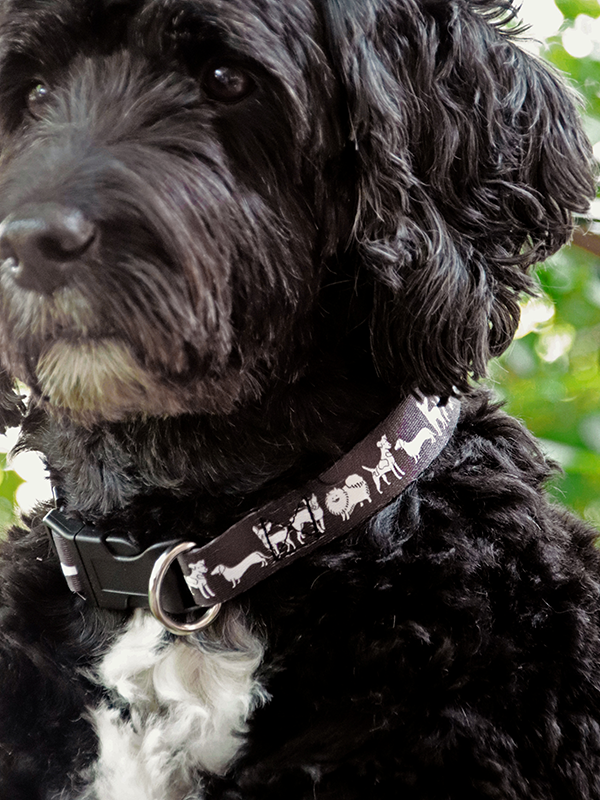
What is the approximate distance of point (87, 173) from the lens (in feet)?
3.47

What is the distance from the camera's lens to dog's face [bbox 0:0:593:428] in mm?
1065

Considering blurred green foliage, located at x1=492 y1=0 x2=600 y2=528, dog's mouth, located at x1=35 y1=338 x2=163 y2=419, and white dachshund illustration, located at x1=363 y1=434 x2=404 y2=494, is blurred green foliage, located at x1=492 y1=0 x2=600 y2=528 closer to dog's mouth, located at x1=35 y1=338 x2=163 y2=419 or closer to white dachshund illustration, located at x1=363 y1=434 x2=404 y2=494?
white dachshund illustration, located at x1=363 y1=434 x2=404 y2=494

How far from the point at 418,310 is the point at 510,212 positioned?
0.21m

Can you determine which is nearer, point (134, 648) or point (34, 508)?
point (134, 648)

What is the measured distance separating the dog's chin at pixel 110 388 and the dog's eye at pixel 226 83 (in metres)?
0.34

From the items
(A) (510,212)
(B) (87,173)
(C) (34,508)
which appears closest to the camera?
(B) (87,173)

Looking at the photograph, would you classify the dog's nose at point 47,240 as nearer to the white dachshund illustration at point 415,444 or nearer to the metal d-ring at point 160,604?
the metal d-ring at point 160,604

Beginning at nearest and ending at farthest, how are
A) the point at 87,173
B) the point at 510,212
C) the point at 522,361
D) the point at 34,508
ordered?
the point at 87,173 → the point at 510,212 → the point at 34,508 → the point at 522,361

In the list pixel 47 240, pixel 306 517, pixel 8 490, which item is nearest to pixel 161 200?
pixel 47 240

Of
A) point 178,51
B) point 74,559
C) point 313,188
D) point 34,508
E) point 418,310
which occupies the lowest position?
point 34,508

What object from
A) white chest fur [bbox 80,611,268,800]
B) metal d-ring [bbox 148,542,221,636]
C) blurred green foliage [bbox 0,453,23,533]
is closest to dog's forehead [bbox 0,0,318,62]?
metal d-ring [bbox 148,542,221,636]

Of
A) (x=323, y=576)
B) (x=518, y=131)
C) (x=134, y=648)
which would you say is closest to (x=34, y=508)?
(x=134, y=648)

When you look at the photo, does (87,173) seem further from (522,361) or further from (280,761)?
(522,361)

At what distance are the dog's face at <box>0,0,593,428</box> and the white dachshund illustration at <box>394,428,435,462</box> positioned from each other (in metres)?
0.09
